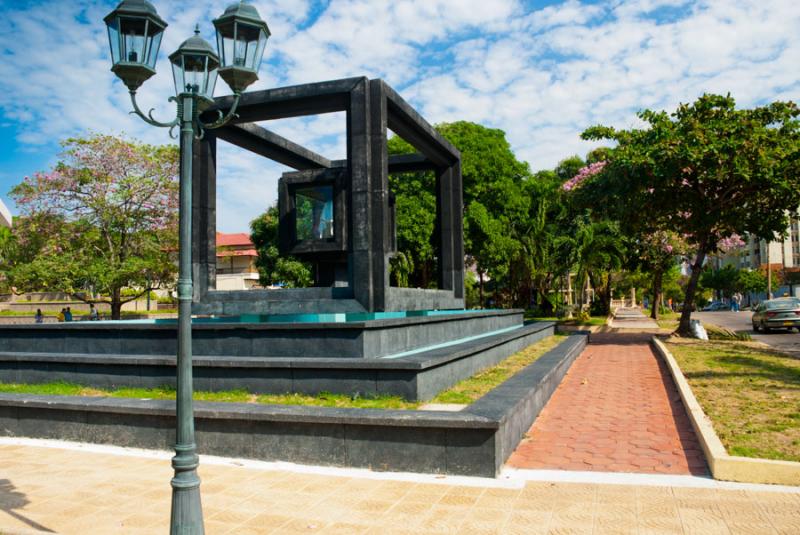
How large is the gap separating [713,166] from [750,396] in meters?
10.1

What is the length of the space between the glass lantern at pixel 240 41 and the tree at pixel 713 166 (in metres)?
14.8

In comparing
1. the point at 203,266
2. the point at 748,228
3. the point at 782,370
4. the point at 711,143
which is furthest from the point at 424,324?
Result: the point at 748,228

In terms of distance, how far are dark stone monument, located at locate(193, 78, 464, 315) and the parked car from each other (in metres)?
17.6

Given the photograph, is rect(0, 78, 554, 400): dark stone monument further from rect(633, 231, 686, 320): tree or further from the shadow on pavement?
rect(633, 231, 686, 320): tree

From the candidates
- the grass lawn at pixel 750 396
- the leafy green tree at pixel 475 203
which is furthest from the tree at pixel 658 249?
the grass lawn at pixel 750 396

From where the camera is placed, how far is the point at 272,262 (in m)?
37.4

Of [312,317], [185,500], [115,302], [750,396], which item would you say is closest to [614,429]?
[750,396]

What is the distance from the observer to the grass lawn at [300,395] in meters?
7.23

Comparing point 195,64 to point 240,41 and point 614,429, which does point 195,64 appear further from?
point 614,429

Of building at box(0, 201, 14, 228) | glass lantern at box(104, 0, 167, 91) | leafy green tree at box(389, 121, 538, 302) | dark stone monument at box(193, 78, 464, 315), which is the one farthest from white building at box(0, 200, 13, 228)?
glass lantern at box(104, 0, 167, 91)

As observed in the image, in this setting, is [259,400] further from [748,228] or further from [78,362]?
[748,228]

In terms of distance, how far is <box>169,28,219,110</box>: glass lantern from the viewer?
4754mm

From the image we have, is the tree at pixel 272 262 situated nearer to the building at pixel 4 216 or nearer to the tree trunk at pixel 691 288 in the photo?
the tree trunk at pixel 691 288

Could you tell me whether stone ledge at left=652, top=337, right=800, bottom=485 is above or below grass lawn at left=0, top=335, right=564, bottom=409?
below
